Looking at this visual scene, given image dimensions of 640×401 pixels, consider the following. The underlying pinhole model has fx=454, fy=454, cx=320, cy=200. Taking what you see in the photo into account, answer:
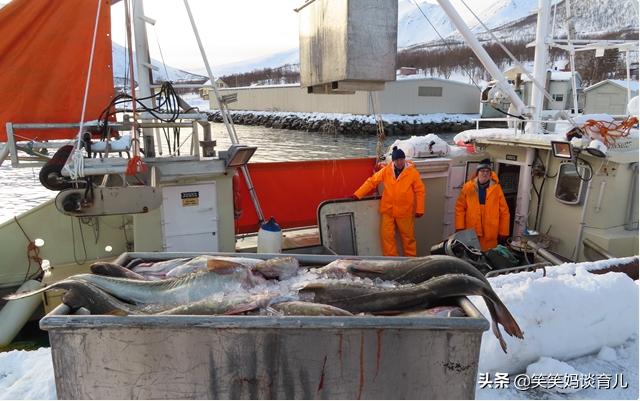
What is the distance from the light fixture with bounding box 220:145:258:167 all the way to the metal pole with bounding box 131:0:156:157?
99cm

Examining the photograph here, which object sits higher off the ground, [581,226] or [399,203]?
[399,203]

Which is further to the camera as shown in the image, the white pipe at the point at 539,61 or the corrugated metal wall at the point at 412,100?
the corrugated metal wall at the point at 412,100

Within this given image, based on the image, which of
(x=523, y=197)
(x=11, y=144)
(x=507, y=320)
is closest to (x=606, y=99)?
(x=523, y=197)

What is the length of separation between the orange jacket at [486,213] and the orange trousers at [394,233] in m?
0.74

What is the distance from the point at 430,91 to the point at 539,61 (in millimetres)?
38814

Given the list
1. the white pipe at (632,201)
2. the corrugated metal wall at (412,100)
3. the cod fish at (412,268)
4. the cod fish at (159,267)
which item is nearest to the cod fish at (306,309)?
the cod fish at (412,268)

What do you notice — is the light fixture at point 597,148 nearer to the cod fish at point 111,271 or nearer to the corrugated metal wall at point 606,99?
the cod fish at point 111,271

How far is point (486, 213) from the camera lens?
22.0ft

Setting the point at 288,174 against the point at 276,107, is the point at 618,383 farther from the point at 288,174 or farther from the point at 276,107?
the point at 276,107

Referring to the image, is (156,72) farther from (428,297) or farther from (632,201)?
(632,201)

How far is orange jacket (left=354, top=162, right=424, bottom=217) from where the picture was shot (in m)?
6.79

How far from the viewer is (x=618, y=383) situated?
3.50 metres

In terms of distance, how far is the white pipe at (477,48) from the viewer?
236 inches

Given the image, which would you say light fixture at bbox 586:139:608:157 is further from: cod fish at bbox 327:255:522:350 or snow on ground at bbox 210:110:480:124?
snow on ground at bbox 210:110:480:124
